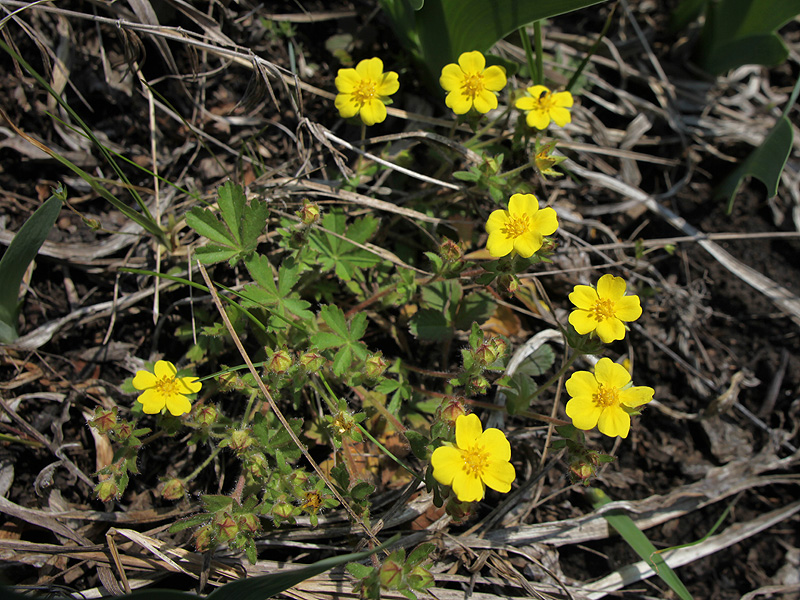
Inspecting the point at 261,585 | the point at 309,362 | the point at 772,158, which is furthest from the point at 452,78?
the point at 261,585

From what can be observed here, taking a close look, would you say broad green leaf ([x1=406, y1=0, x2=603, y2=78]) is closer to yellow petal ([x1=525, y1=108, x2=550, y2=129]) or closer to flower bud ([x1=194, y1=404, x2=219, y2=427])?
yellow petal ([x1=525, y1=108, x2=550, y2=129])

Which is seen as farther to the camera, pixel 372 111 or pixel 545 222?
pixel 372 111

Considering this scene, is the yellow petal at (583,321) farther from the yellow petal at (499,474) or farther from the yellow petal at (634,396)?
the yellow petal at (499,474)

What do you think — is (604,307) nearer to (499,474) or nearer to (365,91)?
(499,474)

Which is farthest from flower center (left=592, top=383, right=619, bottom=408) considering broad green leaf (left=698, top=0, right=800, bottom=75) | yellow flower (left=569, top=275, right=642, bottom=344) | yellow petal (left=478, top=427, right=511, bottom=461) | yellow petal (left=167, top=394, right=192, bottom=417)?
broad green leaf (left=698, top=0, right=800, bottom=75)

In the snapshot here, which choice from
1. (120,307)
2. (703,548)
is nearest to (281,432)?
(120,307)

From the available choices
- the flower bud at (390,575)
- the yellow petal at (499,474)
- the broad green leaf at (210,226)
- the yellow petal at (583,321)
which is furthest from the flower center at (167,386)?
the yellow petal at (583,321)

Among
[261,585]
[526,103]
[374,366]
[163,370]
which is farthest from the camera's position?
[526,103]
